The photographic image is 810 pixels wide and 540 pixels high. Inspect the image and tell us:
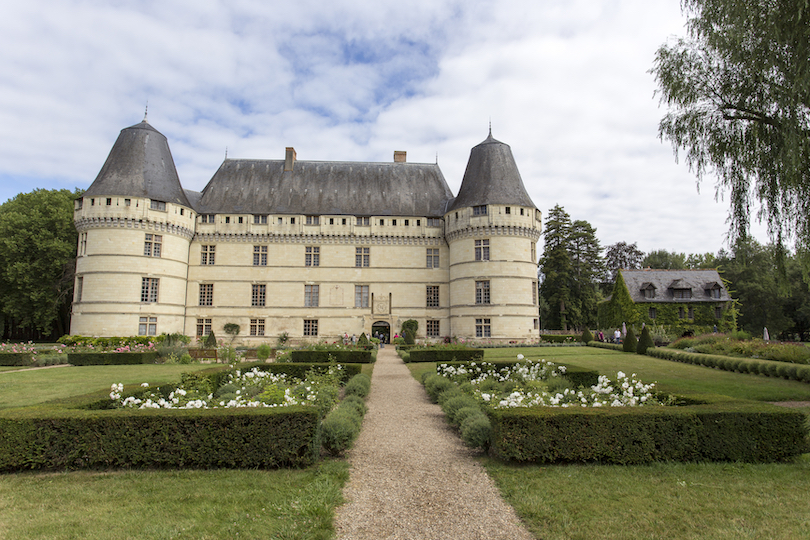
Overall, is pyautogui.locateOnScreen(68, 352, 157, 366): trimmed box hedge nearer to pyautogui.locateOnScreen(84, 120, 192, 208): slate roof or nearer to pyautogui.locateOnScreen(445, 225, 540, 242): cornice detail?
pyautogui.locateOnScreen(84, 120, 192, 208): slate roof

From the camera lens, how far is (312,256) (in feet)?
102

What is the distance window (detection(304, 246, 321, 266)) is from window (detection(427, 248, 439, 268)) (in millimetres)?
7135

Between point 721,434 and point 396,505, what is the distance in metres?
4.24

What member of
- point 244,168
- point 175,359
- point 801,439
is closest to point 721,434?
point 801,439

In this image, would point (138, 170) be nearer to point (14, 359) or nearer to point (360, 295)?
point (14, 359)

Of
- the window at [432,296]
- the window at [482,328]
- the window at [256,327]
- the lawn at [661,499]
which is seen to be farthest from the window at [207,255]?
the lawn at [661,499]

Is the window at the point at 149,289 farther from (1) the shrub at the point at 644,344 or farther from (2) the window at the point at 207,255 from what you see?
(1) the shrub at the point at 644,344

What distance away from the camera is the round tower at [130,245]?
2638cm

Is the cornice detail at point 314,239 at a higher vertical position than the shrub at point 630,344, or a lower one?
higher

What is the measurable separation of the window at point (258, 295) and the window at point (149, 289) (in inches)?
214

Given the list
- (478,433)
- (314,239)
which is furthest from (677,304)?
(478,433)

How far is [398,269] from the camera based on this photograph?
31344 mm

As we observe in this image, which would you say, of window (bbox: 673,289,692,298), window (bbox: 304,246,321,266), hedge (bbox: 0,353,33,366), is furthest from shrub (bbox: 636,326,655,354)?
hedge (bbox: 0,353,33,366)

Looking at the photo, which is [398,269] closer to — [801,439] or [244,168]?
[244,168]
